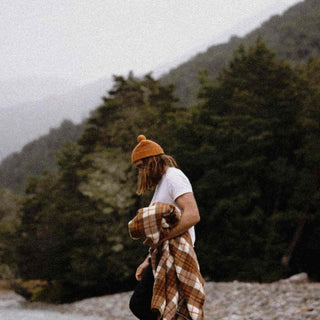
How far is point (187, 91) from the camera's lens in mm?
59656

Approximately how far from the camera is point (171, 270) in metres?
2.76

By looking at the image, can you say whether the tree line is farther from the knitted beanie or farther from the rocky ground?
the knitted beanie

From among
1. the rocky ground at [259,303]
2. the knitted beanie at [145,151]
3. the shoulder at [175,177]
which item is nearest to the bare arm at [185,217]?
the shoulder at [175,177]

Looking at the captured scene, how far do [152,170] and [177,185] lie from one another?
0.31 m

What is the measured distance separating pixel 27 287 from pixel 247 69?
21.0 meters

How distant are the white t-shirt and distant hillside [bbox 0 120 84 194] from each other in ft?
231

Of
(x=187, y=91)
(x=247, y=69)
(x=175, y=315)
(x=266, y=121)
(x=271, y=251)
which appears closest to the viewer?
(x=175, y=315)

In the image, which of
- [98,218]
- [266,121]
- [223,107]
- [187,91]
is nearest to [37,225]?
[98,218]

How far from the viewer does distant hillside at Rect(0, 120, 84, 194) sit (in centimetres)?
7556

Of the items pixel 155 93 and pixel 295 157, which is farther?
pixel 155 93

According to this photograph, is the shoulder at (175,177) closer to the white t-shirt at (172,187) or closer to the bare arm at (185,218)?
the white t-shirt at (172,187)

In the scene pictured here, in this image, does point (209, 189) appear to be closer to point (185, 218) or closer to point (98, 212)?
point (98, 212)

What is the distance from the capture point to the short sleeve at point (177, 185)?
2.81 metres

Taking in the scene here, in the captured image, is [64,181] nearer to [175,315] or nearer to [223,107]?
[223,107]
